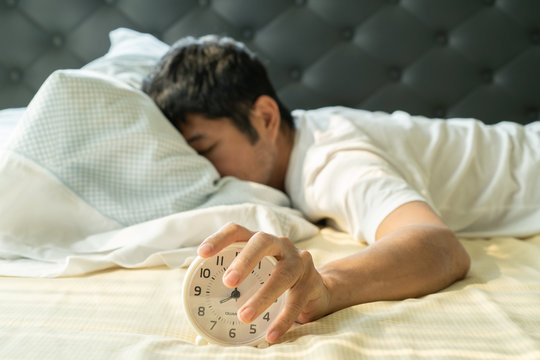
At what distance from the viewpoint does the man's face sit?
140 cm

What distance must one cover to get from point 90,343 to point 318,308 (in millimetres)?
304

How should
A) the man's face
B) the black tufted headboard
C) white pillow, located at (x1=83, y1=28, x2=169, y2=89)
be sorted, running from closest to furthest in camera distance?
the man's face
white pillow, located at (x1=83, y1=28, x2=169, y2=89)
the black tufted headboard

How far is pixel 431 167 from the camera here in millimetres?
1366

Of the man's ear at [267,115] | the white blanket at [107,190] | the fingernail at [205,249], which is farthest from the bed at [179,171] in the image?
the man's ear at [267,115]

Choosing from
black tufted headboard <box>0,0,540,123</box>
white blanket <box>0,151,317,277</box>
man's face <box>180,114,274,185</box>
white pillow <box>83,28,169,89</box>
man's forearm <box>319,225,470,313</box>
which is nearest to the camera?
man's forearm <box>319,225,470,313</box>

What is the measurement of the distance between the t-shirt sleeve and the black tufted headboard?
0.76 meters

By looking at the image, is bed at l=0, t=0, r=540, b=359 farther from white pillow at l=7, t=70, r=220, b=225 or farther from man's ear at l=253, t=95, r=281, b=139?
man's ear at l=253, t=95, r=281, b=139

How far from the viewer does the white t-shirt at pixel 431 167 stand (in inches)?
48.1

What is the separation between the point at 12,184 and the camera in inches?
44.0

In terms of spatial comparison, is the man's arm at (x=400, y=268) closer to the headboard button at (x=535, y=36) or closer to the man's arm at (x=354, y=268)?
the man's arm at (x=354, y=268)

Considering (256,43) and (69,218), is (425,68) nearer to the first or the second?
(256,43)

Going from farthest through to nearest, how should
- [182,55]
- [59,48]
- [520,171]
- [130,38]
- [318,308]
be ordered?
[59,48] → [130,38] → [182,55] → [520,171] → [318,308]

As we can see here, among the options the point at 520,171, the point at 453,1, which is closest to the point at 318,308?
the point at 520,171

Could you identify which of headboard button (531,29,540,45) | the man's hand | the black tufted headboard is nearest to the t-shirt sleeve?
the man's hand
